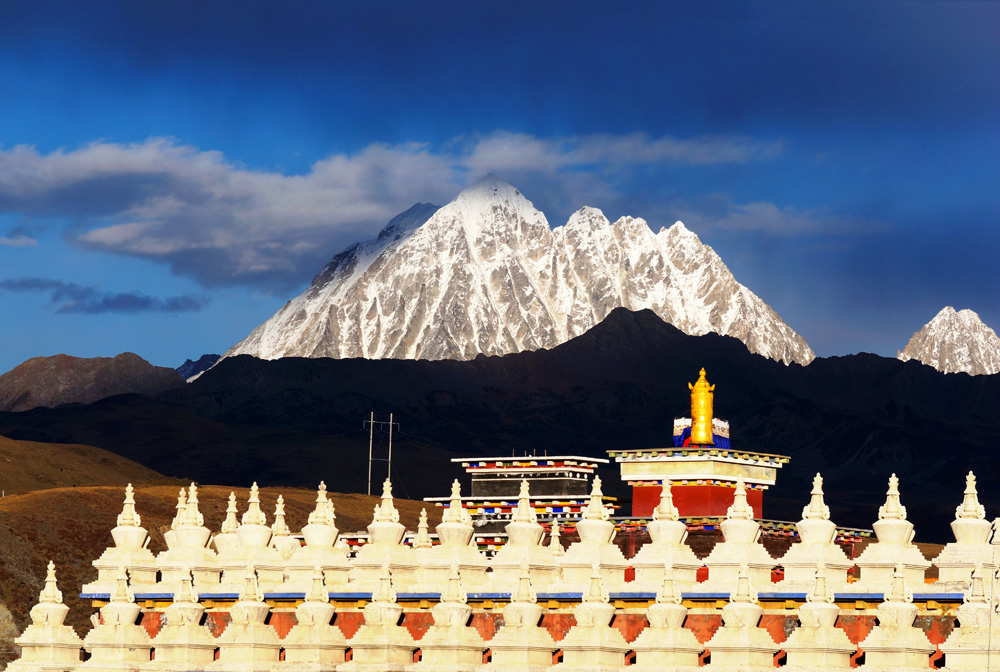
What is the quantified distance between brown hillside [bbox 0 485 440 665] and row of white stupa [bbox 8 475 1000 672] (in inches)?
1575

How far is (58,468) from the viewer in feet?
500

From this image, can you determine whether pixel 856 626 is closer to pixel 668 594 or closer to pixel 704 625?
pixel 704 625

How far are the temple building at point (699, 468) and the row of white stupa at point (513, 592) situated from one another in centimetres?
1143

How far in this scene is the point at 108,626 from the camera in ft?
149

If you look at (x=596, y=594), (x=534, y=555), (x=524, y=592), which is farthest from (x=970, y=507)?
(x=534, y=555)

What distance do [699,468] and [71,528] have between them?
57645 millimetres

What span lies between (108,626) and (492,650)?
42.1ft

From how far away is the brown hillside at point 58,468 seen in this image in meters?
145

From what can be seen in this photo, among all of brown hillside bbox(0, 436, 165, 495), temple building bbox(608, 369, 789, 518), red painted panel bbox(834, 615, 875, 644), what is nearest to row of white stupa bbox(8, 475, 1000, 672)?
red painted panel bbox(834, 615, 875, 644)

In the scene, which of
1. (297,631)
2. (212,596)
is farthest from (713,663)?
(212,596)

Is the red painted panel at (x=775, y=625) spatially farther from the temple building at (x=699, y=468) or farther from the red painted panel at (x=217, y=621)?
the temple building at (x=699, y=468)

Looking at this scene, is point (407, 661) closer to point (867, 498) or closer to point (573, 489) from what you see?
point (573, 489)

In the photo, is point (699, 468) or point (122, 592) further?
point (699, 468)

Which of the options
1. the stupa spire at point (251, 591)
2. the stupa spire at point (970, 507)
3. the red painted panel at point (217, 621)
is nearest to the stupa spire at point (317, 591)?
the stupa spire at point (251, 591)
